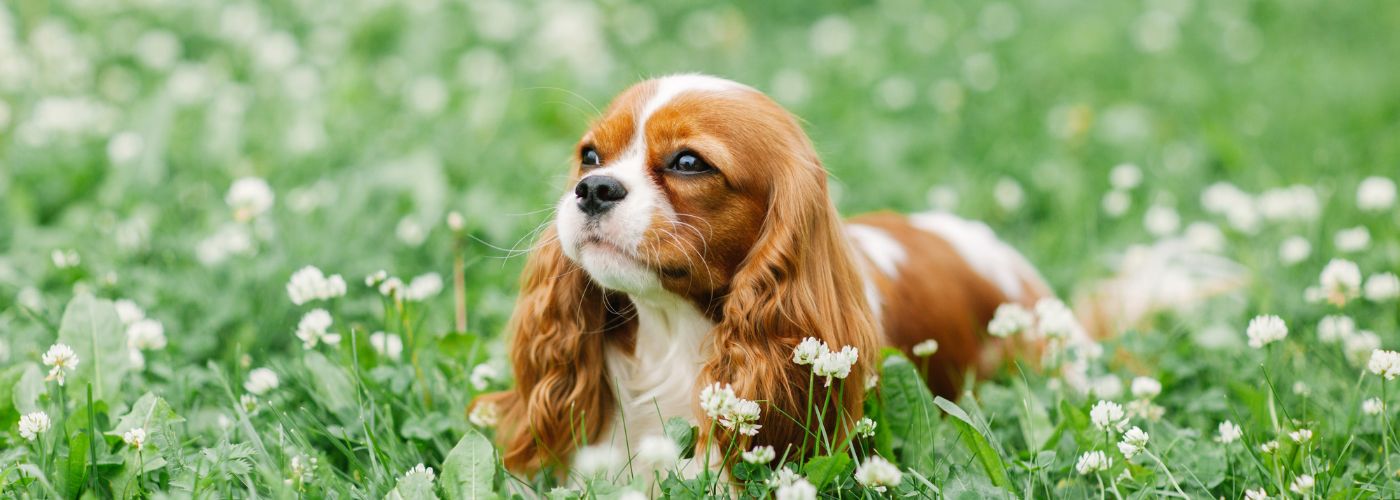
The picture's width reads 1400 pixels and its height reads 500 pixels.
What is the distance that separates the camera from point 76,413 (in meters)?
2.47

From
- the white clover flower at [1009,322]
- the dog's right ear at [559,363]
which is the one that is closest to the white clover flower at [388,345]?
the dog's right ear at [559,363]

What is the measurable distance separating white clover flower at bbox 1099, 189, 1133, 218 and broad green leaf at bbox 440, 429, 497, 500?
277 centimetres

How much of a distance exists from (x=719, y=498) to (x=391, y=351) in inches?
39.4

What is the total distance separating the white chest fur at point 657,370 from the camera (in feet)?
8.48

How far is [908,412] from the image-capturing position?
2656 mm

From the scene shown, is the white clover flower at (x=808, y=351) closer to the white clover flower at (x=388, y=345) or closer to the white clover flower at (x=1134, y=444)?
the white clover flower at (x=1134, y=444)

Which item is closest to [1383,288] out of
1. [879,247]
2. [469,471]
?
[879,247]

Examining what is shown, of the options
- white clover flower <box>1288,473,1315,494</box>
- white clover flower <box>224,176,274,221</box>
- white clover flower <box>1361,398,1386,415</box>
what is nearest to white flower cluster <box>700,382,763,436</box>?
white clover flower <box>1288,473,1315,494</box>

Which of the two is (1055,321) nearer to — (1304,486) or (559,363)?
(1304,486)

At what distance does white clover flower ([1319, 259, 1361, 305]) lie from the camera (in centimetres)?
306

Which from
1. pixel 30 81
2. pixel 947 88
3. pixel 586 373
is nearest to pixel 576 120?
pixel 947 88

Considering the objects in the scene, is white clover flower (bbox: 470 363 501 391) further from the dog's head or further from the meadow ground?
the dog's head

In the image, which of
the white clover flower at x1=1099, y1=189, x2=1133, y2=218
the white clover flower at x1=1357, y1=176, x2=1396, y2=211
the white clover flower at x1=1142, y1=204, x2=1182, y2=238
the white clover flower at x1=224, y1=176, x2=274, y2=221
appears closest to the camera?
the white clover flower at x1=224, y1=176, x2=274, y2=221

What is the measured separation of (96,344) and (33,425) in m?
0.45
